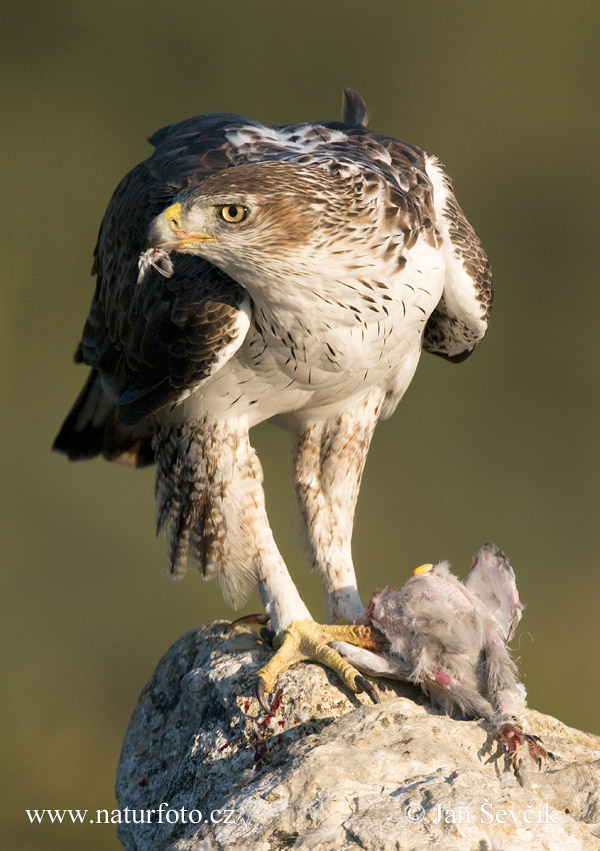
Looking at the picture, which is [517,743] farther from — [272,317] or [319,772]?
[272,317]

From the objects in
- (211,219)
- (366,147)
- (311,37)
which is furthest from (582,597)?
(211,219)

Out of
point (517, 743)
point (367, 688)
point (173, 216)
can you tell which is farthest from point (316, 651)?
point (173, 216)

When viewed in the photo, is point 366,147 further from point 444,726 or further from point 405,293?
point 444,726

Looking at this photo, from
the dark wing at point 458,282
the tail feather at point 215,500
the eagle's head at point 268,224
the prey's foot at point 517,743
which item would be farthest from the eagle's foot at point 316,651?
the dark wing at point 458,282

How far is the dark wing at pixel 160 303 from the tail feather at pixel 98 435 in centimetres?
23

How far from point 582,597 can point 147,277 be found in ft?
20.4

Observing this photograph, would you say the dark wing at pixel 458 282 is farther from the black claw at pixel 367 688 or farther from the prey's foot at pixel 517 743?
the prey's foot at pixel 517 743

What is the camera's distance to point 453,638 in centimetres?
352

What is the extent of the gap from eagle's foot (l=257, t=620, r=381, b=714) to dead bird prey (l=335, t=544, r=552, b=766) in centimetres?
3

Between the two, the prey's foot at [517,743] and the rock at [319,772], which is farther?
the prey's foot at [517,743]

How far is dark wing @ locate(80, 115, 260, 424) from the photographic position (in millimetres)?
3820

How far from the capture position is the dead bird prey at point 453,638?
3.44 m

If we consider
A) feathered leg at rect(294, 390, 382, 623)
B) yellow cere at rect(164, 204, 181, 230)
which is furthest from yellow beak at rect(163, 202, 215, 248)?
feathered leg at rect(294, 390, 382, 623)

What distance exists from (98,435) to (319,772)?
2.57 metres
